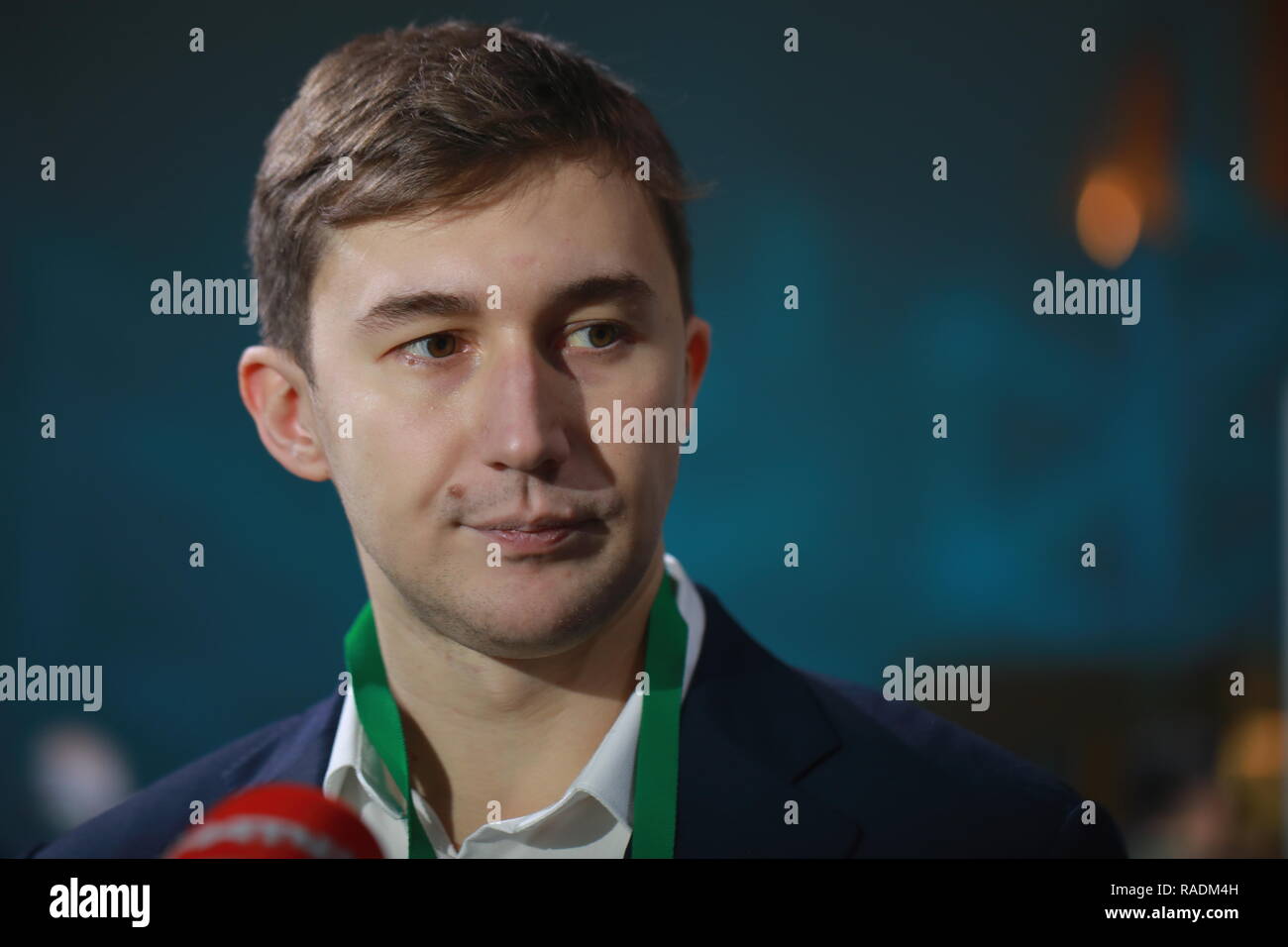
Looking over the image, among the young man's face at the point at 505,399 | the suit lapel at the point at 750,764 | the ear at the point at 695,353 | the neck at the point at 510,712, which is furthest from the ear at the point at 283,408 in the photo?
the suit lapel at the point at 750,764

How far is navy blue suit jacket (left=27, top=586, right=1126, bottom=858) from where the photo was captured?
6.13ft

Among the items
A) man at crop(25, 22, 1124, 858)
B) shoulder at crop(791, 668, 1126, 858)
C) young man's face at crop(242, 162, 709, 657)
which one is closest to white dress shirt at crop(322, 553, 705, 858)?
man at crop(25, 22, 1124, 858)

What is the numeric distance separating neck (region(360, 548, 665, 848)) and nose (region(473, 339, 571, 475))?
330 mm

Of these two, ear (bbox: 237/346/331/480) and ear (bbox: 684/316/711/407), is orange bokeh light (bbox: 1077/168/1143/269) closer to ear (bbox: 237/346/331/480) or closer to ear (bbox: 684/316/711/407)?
ear (bbox: 684/316/711/407)

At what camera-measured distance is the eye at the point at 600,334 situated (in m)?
1.82

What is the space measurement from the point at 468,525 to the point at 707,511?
0.89 meters

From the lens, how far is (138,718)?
2.49 m

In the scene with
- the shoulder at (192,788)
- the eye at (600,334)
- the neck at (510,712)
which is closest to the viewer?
the eye at (600,334)

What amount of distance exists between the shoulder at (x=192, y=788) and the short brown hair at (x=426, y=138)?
0.63m

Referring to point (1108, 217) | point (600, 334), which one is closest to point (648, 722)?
point (600, 334)

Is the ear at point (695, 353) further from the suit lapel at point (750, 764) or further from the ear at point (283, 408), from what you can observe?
the ear at point (283, 408)

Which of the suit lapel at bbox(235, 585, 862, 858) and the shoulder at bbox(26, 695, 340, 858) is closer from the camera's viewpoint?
the suit lapel at bbox(235, 585, 862, 858)

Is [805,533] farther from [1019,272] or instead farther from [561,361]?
[561,361]

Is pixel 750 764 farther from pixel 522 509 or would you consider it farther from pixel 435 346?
pixel 435 346
